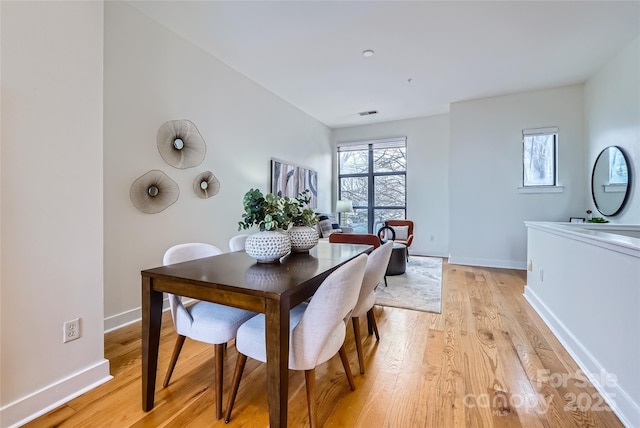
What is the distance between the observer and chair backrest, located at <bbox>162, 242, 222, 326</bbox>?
4.97ft

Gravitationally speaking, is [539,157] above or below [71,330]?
above

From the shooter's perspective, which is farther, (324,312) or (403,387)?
(403,387)

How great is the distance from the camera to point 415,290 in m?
3.35

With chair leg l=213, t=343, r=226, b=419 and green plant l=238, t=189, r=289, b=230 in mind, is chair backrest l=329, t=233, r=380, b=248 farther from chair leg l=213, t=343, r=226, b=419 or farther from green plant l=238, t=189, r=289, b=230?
chair leg l=213, t=343, r=226, b=419

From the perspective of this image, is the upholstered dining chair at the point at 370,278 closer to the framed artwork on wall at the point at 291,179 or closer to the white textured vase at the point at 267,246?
the white textured vase at the point at 267,246

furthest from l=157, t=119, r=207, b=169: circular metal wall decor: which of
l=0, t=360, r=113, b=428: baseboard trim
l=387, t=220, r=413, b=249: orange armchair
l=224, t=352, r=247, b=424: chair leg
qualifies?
l=387, t=220, r=413, b=249: orange armchair

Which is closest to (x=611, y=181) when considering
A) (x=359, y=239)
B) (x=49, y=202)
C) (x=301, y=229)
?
(x=359, y=239)

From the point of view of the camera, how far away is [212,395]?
5.06ft

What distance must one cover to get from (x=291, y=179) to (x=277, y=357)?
12.9 ft

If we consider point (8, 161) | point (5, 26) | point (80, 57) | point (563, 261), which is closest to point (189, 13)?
point (80, 57)

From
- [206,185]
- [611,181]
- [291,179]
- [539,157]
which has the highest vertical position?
[539,157]

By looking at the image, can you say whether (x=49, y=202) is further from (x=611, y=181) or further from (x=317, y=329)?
(x=611, y=181)

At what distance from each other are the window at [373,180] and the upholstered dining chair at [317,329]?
4.82 m

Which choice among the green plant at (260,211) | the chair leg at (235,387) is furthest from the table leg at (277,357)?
the green plant at (260,211)
